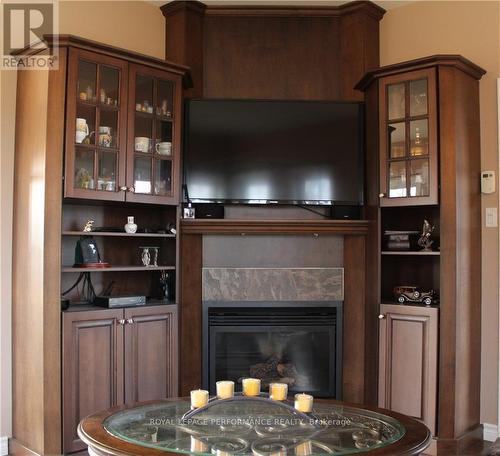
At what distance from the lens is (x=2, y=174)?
3.39m

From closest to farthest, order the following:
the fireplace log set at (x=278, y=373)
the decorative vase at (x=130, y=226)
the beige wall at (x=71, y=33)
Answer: the beige wall at (x=71, y=33) < the decorative vase at (x=130, y=226) < the fireplace log set at (x=278, y=373)

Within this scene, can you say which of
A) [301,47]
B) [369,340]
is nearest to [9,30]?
[301,47]

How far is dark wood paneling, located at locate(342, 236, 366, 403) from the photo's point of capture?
12.9 ft

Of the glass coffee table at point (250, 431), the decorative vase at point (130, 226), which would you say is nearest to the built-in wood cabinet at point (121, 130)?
the decorative vase at point (130, 226)

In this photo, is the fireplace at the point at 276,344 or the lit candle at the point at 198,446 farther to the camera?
the fireplace at the point at 276,344

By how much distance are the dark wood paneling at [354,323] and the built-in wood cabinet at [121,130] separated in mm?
1245

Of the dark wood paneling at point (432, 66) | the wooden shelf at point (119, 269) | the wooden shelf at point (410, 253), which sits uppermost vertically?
the dark wood paneling at point (432, 66)

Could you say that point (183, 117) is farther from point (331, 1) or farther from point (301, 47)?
point (331, 1)

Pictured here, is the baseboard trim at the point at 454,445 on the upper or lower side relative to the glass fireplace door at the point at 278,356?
lower

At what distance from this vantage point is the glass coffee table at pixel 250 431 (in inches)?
74.7

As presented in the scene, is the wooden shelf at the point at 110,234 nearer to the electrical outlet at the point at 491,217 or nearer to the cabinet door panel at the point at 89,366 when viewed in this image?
the cabinet door panel at the point at 89,366

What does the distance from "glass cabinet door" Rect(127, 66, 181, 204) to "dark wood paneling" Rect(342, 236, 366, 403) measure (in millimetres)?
1251

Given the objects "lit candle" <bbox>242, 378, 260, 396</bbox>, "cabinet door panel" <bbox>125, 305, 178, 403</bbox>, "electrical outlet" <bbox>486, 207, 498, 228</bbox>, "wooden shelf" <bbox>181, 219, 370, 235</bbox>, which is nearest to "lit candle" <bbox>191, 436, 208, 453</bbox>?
"lit candle" <bbox>242, 378, 260, 396</bbox>

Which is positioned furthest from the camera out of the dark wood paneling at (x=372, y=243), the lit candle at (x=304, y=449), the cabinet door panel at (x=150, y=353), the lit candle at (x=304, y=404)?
the dark wood paneling at (x=372, y=243)
